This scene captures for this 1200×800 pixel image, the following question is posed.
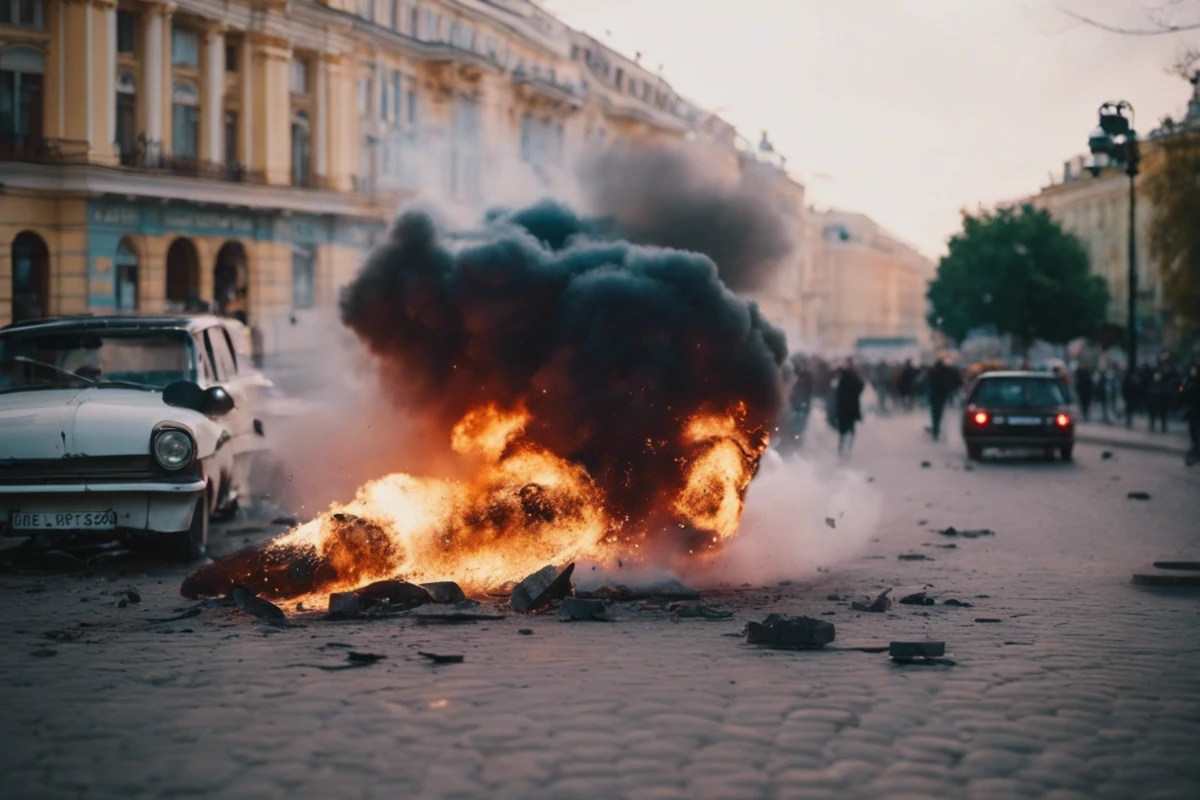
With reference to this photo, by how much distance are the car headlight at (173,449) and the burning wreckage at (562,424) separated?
1.56 m

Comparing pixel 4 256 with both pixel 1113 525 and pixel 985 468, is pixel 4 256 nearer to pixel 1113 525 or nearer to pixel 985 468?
pixel 985 468

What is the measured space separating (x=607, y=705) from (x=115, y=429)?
6055mm

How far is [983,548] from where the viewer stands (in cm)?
1333

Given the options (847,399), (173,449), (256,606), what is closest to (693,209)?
(173,449)

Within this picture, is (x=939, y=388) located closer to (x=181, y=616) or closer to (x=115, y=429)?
(x=115, y=429)

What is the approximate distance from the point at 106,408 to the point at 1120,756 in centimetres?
807

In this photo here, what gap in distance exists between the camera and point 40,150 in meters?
36.8

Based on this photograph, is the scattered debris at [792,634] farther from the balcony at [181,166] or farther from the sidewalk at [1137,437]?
the balcony at [181,166]

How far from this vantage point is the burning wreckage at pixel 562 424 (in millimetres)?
9688

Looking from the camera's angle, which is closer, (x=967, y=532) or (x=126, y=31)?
(x=967, y=532)

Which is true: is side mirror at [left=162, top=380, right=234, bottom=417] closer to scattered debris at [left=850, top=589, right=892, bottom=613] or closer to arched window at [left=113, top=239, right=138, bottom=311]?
scattered debris at [left=850, top=589, right=892, bottom=613]

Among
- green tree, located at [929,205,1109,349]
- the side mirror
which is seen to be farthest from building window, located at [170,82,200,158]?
green tree, located at [929,205,1109,349]

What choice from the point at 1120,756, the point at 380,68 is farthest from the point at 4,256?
the point at 1120,756

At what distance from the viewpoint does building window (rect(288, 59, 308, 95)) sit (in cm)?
4669
